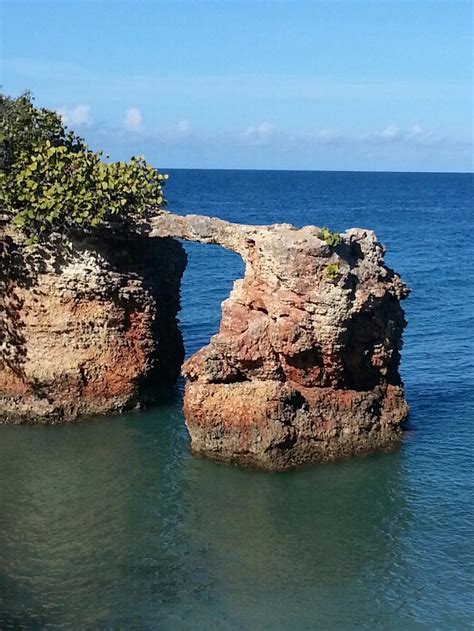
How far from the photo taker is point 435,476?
25344mm

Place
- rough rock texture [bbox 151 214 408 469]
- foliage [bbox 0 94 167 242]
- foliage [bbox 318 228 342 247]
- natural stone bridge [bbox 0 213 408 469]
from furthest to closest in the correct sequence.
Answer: foliage [bbox 0 94 167 242] → natural stone bridge [bbox 0 213 408 469] → rough rock texture [bbox 151 214 408 469] → foliage [bbox 318 228 342 247]

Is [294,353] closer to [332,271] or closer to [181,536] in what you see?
[332,271]

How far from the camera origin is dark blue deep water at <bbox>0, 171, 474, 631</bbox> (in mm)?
18578

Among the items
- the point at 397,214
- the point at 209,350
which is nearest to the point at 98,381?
the point at 209,350

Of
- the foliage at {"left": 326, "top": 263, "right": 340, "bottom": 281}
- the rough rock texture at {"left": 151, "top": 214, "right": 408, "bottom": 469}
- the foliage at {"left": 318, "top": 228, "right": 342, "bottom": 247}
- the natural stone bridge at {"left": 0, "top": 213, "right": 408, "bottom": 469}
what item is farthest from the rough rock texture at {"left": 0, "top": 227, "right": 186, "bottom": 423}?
the foliage at {"left": 326, "top": 263, "right": 340, "bottom": 281}

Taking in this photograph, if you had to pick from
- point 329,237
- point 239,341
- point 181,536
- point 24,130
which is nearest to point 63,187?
point 24,130

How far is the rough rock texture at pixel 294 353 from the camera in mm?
25047

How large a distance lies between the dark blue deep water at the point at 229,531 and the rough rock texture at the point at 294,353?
1.05 m

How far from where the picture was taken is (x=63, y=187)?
2730 cm

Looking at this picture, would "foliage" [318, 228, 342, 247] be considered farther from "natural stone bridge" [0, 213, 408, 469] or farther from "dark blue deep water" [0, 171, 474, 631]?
"dark blue deep water" [0, 171, 474, 631]

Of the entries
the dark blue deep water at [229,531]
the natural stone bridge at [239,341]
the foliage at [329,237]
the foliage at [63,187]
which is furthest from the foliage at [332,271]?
the foliage at [63,187]

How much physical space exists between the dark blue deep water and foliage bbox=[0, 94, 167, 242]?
7.39 metres

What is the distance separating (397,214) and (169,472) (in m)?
92.5

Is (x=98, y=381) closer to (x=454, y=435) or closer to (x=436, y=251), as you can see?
(x=454, y=435)
